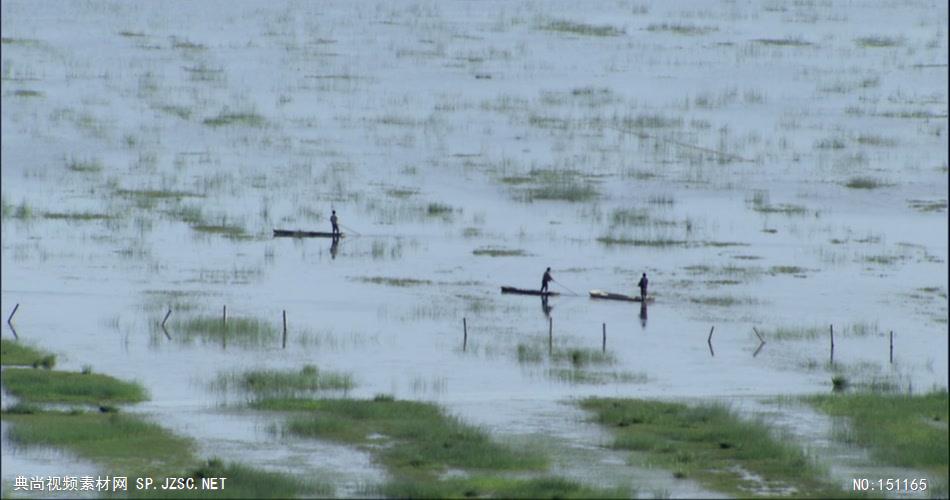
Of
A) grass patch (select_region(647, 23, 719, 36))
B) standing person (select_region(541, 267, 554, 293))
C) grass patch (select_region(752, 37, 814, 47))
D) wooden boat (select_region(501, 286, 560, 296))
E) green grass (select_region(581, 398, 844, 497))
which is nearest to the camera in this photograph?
green grass (select_region(581, 398, 844, 497))

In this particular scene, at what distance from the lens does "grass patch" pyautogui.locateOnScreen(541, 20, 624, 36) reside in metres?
91.0

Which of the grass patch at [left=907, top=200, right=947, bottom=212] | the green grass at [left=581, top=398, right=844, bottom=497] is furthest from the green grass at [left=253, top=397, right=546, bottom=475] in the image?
the grass patch at [left=907, top=200, right=947, bottom=212]

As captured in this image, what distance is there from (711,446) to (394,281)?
1894 cm

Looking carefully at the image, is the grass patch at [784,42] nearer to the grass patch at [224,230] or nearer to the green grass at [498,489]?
the grass patch at [224,230]

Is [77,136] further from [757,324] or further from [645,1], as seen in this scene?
[645,1]

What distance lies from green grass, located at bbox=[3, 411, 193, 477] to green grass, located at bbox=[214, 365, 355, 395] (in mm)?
3806

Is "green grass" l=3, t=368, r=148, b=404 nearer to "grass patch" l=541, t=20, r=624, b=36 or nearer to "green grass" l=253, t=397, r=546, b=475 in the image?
"green grass" l=253, t=397, r=546, b=475

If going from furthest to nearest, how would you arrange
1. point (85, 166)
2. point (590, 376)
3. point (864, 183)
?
point (85, 166) → point (864, 183) → point (590, 376)

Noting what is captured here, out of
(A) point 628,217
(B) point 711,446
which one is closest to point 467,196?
(A) point 628,217

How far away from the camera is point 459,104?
72.2 meters

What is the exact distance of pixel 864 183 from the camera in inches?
2333

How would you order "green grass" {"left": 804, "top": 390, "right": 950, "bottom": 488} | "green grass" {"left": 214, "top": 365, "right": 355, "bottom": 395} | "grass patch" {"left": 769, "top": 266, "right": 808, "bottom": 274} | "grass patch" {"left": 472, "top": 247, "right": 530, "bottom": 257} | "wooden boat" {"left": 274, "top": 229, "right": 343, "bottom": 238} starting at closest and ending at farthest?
"green grass" {"left": 804, "top": 390, "right": 950, "bottom": 488} < "green grass" {"left": 214, "top": 365, "right": 355, "bottom": 395} < "grass patch" {"left": 769, "top": 266, "right": 808, "bottom": 274} < "grass patch" {"left": 472, "top": 247, "right": 530, "bottom": 257} < "wooden boat" {"left": 274, "top": 229, "right": 343, "bottom": 238}

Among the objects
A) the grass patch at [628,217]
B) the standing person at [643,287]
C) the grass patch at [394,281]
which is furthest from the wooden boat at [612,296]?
the grass patch at [628,217]

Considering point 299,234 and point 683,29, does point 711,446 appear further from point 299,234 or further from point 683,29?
point 683,29
